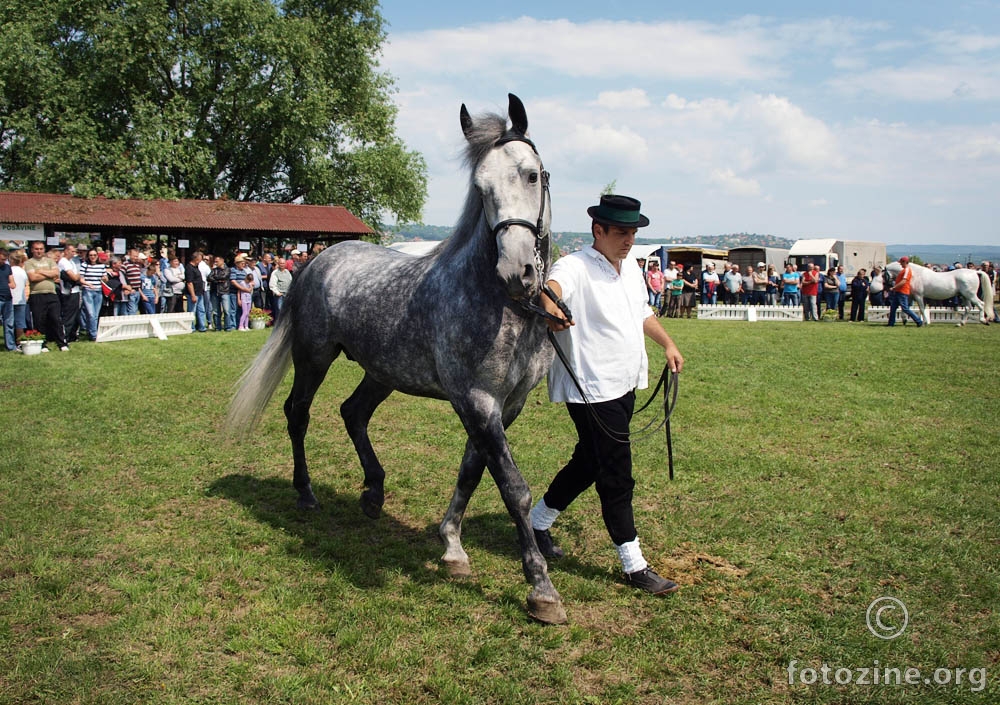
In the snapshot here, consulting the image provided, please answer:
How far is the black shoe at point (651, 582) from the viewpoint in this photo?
13.9 feet

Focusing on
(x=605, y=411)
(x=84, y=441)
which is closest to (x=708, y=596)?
(x=605, y=411)

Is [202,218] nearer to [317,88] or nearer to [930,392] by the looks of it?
[317,88]

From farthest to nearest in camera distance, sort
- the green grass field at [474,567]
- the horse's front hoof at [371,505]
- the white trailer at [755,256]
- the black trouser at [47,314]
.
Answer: the white trailer at [755,256]
the black trouser at [47,314]
the horse's front hoof at [371,505]
the green grass field at [474,567]

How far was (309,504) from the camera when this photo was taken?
18.7 ft

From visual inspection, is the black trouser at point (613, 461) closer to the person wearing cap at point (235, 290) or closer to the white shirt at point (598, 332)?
the white shirt at point (598, 332)

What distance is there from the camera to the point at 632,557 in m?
4.31

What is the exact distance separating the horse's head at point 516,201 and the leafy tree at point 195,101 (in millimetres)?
33913

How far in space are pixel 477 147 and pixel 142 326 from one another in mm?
15482

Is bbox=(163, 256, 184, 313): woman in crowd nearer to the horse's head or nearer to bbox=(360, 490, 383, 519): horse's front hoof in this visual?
bbox=(360, 490, 383, 519): horse's front hoof

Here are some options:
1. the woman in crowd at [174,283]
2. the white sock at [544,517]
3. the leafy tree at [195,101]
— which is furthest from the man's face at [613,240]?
the leafy tree at [195,101]

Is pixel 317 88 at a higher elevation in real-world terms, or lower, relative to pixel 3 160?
higher

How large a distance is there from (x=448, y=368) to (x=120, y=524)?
2966 millimetres

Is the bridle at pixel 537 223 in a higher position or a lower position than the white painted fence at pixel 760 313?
higher

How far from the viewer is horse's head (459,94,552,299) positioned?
3.55 meters
